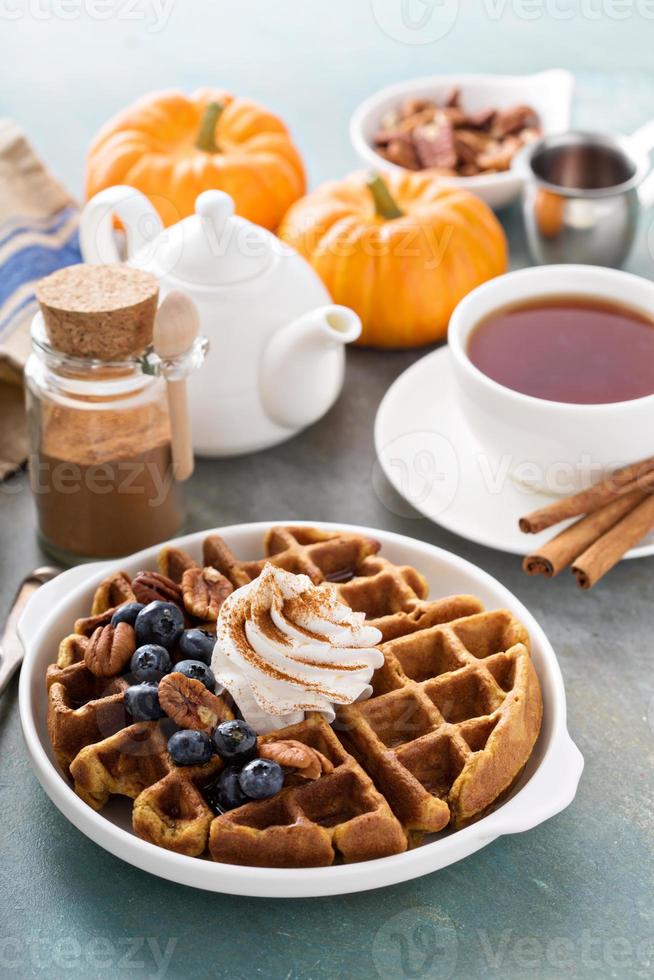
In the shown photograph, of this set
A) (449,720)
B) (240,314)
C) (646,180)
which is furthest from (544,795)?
(646,180)

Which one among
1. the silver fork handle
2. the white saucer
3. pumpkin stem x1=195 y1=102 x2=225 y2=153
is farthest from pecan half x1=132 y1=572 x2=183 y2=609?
pumpkin stem x1=195 y1=102 x2=225 y2=153

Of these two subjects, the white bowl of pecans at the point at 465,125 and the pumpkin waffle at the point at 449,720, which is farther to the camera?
the white bowl of pecans at the point at 465,125

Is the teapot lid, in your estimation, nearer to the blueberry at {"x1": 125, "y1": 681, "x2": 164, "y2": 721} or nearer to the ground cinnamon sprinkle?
the ground cinnamon sprinkle

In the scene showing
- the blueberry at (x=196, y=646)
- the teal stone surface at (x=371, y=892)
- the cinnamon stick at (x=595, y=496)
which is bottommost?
the teal stone surface at (x=371, y=892)

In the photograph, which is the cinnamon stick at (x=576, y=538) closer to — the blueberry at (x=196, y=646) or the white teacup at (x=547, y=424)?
the white teacup at (x=547, y=424)

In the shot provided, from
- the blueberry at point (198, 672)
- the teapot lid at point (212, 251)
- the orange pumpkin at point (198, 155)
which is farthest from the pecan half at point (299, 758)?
the orange pumpkin at point (198, 155)

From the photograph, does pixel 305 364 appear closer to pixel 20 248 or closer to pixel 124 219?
pixel 124 219

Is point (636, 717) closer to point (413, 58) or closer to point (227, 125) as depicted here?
point (227, 125)
